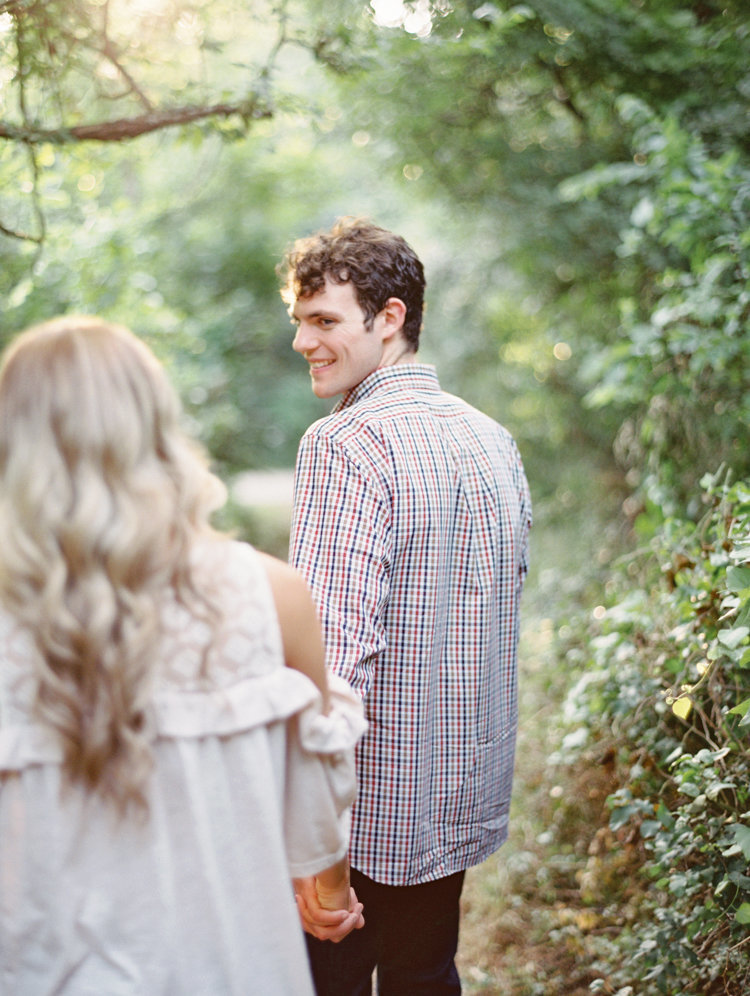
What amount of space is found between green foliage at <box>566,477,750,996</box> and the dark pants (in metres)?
0.52

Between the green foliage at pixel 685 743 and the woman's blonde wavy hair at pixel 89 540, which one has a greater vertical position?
the woman's blonde wavy hair at pixel 89 540

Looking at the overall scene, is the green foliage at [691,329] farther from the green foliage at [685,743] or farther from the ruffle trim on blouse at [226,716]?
the ruffle trim on blouse at [226,716]

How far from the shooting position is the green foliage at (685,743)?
79.7 inches

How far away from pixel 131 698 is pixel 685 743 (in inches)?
73.0

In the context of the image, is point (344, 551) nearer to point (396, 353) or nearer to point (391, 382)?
point (391, 382)

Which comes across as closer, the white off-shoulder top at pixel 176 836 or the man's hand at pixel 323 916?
the white off-shoulder top at pixel 176 836

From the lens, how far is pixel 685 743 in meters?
2.50

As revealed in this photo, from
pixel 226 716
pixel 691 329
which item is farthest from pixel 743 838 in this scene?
pixel 691 329

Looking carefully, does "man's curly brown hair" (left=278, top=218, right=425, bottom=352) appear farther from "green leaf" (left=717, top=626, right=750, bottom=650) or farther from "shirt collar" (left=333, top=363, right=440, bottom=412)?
"green leaf" (left=717, top=626, right=750, bottom=650)

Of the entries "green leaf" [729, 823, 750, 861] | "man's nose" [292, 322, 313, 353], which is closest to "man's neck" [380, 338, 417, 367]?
"man's nose" [292, 322, 313, 353]

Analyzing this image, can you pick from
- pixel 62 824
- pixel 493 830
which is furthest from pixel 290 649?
pixel 493 830

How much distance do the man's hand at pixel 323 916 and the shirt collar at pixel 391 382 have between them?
3.35 ft

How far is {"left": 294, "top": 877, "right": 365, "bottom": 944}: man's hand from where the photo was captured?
1.72 metres

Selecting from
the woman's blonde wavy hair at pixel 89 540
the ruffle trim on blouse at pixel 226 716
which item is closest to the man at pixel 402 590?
the ruffle trim on blouse at pixel 226 716
